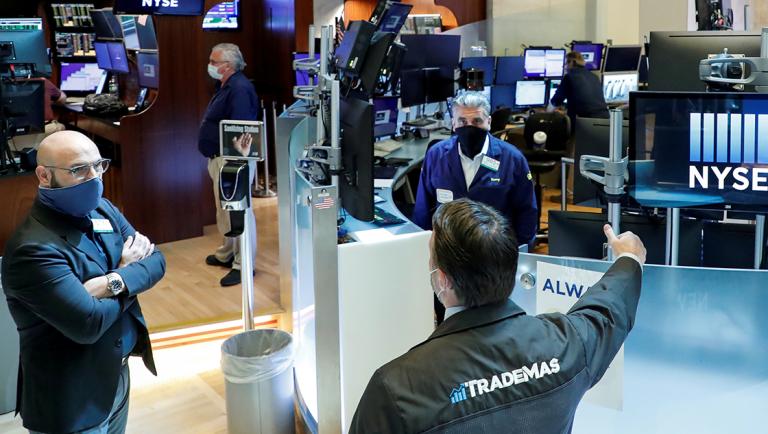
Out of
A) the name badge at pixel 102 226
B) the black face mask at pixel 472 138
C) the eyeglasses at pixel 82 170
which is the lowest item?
the name badge at pixel 102 226

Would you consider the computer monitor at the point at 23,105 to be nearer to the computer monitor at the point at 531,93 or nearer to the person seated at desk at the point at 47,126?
the person seated at desk at the point at 47,126

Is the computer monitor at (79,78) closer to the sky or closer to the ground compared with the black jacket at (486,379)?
closer to the sky

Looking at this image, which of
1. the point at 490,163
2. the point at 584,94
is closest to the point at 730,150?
the point at 490,163

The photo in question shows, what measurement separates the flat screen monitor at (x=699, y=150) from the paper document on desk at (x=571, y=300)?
0.33 m

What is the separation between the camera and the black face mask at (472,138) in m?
3.67

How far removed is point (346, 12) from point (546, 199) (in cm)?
421

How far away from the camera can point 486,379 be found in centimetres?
142

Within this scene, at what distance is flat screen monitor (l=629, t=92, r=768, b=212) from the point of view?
206 cm

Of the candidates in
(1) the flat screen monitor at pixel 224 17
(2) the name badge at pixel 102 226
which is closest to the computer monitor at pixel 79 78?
(1) the flat screen monitor at pixel 224 17

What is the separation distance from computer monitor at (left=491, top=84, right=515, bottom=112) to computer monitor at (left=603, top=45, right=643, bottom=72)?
1868 millimetres

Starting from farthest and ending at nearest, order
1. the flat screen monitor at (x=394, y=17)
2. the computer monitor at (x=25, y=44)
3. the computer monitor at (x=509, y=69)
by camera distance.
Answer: the computer monitor at (x=509, y=69) → the flat screen monitor at (x=394, y=17) → the computer monitor at (x=25, y=44)

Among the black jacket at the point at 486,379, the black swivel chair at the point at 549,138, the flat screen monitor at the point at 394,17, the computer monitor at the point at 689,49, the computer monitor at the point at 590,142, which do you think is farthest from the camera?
the black swivel chair at the point at 549,138

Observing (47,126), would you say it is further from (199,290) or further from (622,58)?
(622,58)

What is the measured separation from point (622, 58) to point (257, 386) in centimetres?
794
